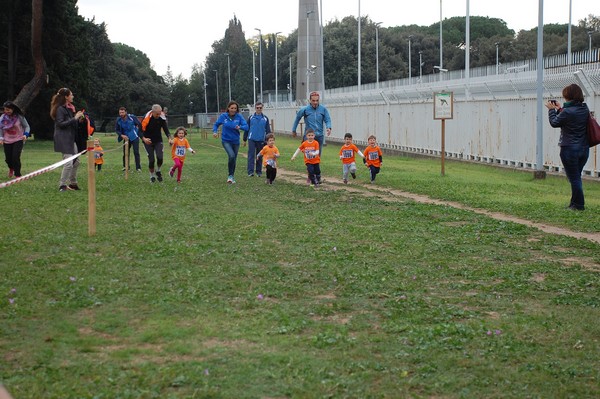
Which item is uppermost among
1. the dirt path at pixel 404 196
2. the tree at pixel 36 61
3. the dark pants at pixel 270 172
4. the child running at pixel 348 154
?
the tree at pixel 36 61

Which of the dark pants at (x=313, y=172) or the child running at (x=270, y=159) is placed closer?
the dark pants at (x=313, y=172)

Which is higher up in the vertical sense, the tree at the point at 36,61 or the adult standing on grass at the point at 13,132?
the tree at the point at 36,61

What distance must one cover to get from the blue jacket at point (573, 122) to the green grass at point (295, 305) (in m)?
1.29

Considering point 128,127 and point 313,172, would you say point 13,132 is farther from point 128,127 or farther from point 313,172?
point 313,172

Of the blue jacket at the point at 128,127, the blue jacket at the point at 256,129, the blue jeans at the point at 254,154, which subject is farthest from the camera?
the blue jacket at the point at 128,127

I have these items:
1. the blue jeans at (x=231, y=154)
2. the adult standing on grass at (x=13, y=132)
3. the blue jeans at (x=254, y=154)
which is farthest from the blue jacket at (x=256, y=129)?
the adult standing on grass at (x=13, y=132)

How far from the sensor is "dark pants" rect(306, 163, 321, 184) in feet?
68.7

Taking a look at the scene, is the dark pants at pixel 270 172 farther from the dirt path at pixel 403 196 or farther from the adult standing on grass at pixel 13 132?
the adult standing on grass at pixel 13 132

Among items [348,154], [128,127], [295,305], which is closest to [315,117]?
[348,154]

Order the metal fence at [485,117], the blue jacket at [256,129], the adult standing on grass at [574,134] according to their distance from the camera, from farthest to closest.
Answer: the metal fence at [485,117]
the blue jacket at [256,129]
the adult standing on grass at [574,134]

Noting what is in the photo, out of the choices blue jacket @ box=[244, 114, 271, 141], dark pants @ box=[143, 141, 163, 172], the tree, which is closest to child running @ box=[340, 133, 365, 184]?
blue jacket @ box=[244, 114, 271, 141]

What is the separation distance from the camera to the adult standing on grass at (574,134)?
50.0 ft

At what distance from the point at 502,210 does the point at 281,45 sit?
433ft

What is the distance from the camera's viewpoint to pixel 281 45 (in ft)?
477
